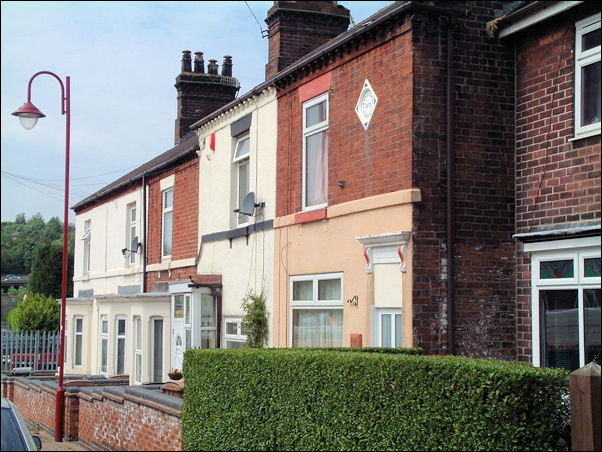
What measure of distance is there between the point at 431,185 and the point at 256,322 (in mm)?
5306

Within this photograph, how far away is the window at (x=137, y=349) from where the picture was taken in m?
21.3

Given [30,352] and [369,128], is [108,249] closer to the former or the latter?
[30,352]

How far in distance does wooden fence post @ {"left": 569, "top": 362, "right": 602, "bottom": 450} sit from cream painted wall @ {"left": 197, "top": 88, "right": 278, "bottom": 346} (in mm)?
8932

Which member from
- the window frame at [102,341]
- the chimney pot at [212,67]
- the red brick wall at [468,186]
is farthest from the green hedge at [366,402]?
the chimney pot at [212,67]

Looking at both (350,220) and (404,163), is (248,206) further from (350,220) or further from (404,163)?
(404,163)

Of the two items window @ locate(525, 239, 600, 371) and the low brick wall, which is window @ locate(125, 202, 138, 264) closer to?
the low brick wall

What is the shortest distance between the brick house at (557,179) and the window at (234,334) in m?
6.49

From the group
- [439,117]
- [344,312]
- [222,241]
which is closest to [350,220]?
[344,312]

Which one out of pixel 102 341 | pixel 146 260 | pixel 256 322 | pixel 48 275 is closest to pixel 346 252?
pixel 256 322

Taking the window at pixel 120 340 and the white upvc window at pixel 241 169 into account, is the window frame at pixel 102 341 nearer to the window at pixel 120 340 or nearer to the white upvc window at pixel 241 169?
the window at pixel 120 340

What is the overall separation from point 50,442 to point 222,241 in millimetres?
5313

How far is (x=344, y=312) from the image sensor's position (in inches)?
491

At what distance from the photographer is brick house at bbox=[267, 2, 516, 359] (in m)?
10.9

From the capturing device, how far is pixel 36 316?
34.8 m
